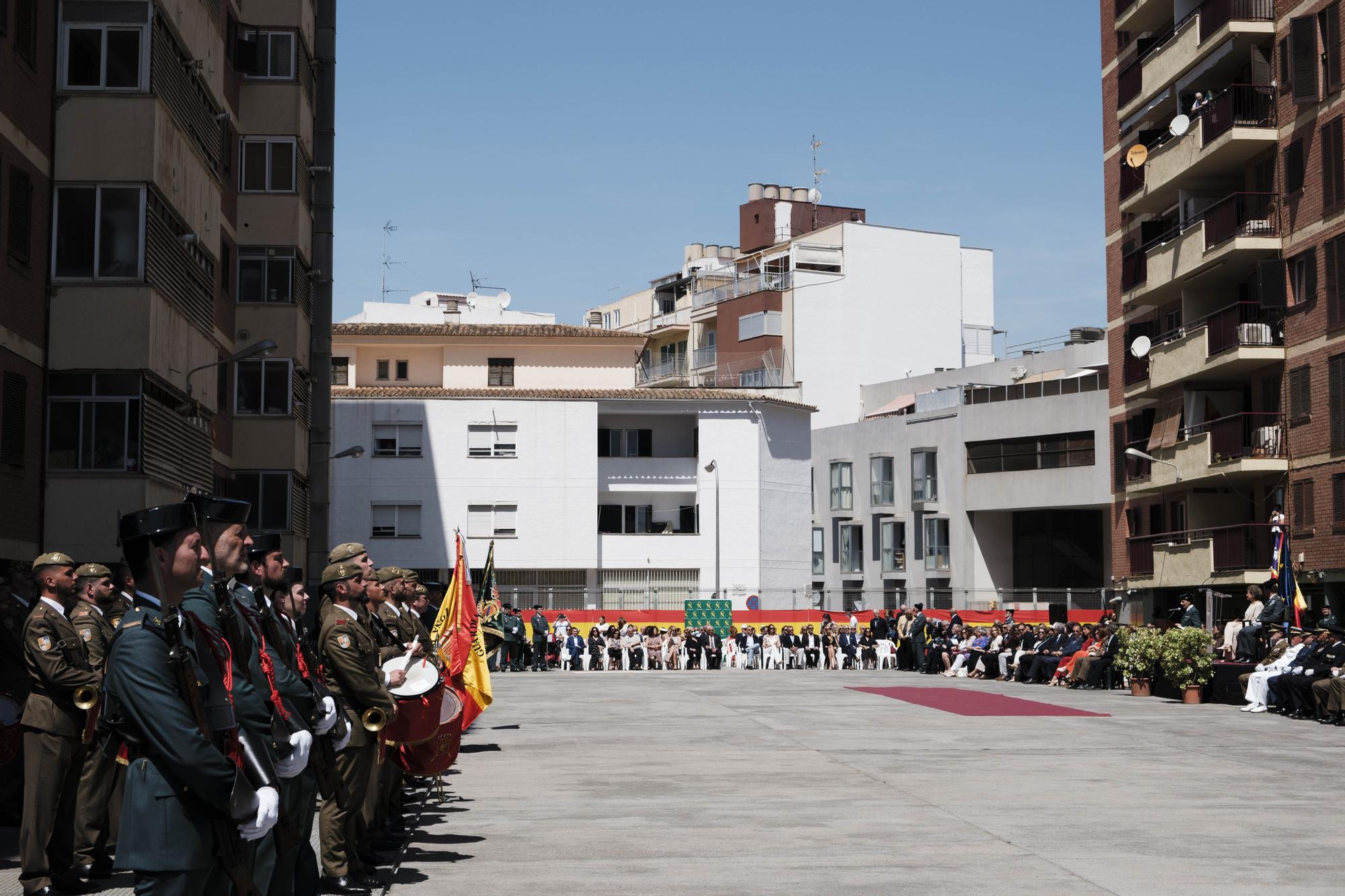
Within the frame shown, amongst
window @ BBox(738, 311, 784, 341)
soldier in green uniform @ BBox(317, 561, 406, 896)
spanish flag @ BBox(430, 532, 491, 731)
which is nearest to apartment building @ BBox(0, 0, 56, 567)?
spanish flag @ BBox(430, 532, 491, 731)

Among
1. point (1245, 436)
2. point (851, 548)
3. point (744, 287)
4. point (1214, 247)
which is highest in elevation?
point (744, 287)

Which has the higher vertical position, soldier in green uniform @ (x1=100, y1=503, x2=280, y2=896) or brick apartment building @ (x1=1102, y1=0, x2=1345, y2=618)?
Answer: brick apartment building @ (x1=1102, y1=0, x2=1345, y2=618)

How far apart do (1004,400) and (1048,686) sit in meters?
35.2

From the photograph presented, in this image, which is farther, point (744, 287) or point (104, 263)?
point (744, 287)

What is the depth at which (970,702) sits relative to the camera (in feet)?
106

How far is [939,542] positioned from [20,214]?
186ft

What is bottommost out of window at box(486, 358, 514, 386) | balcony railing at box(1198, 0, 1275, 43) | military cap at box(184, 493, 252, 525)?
military cap at box(184, 493, 252, 525)

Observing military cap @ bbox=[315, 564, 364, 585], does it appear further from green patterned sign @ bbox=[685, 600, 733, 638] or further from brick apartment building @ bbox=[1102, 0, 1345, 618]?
green patterned sign @ bbox=[685, 600, 733, 638]

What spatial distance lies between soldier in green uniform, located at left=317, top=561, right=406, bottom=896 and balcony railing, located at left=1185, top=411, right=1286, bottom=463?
35.4m

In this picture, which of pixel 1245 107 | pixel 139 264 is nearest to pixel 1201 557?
pixel 1245 107

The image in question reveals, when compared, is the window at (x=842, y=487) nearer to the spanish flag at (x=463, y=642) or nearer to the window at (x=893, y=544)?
the window at (x=893, y=544)

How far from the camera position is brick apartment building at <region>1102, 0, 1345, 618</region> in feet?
130

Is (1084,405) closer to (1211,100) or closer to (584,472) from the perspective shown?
(584,472)

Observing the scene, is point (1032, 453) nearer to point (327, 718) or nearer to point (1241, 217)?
point (1241, 217)
